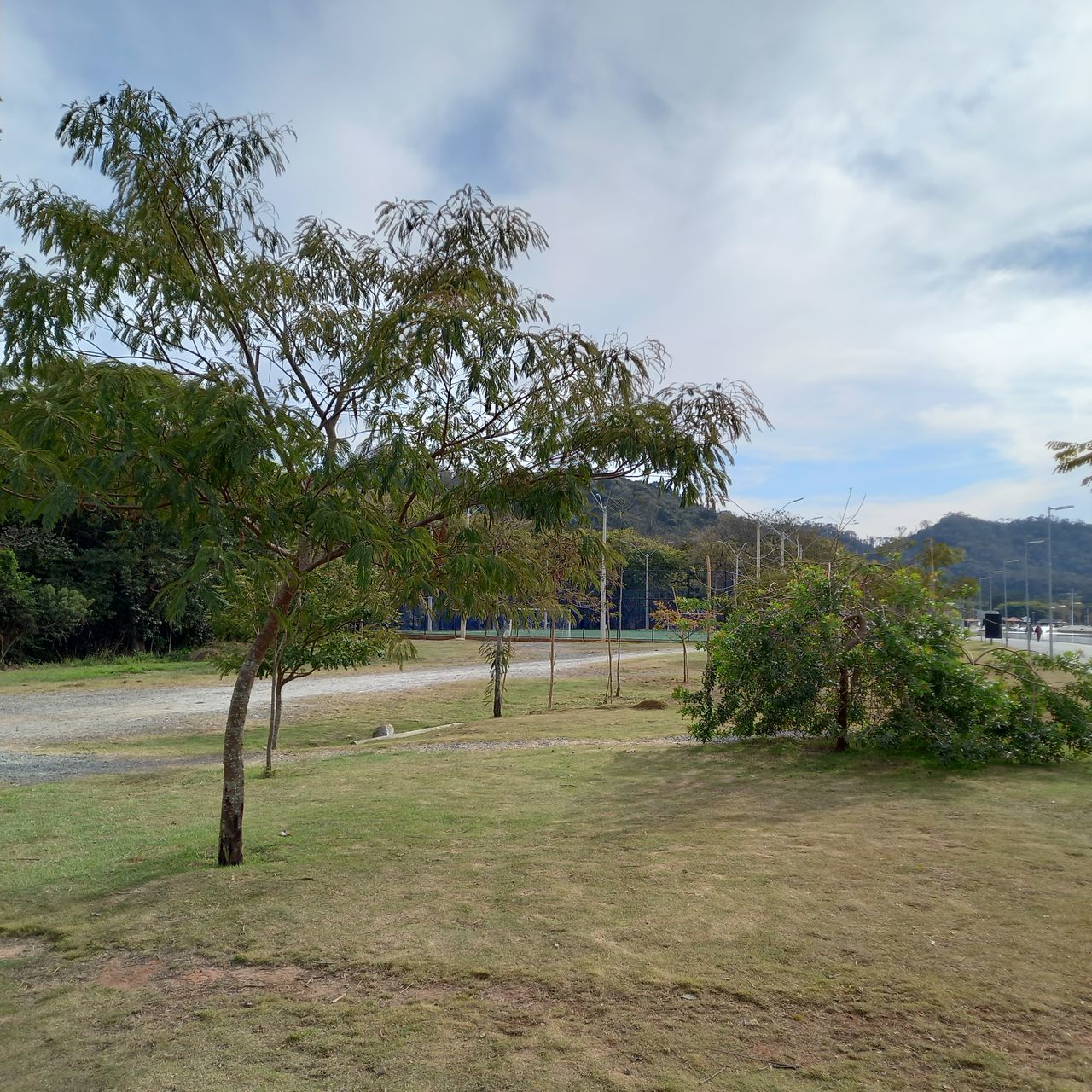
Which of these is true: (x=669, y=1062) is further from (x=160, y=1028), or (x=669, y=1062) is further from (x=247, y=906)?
(x=247, y=906)

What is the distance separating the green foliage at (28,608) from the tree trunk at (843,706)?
28270 millimetres

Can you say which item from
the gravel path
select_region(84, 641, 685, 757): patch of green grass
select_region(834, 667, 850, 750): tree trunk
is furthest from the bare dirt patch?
select_region(84, 641, 685, 757): patch of green grass

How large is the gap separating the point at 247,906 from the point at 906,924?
3.83m

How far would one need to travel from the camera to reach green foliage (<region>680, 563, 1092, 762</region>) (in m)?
10.1

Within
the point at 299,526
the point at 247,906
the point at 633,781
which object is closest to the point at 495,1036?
the point at 247,906

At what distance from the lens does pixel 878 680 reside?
10.7 metres

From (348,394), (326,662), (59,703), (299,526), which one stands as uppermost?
(348,394)

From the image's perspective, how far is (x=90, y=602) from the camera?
3353cm

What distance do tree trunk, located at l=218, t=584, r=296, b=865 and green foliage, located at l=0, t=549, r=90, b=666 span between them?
2818 cm

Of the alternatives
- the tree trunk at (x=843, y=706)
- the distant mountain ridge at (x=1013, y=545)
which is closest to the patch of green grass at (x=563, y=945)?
the tree trunk at (x=843, y=706)

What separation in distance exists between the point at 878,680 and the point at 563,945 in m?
7.01

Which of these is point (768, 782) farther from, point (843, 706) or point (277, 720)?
point (277, 720)

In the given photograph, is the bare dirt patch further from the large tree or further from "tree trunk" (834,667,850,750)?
"tree trunk" (834,667,850,750)

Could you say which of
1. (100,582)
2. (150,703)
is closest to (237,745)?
(150,703)
